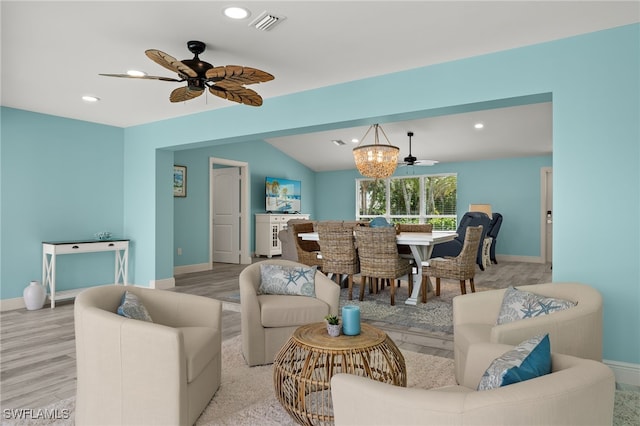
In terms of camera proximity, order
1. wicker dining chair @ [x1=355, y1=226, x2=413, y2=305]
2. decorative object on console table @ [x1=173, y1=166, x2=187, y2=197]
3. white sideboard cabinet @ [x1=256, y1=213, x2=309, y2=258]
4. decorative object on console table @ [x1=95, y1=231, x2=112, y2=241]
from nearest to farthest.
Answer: wicker dining chair @ [x1=355, y1=226, x2=413, y2=305]
decorative object on console table @ [x1=95, y1=231, x2=112, y2=241]
decorative object on console table @ [x1=173, y1=166, x2=187, y2=197]
white sideboard cabinet @ [x1=256, y1=213, x2=309, y2=258]

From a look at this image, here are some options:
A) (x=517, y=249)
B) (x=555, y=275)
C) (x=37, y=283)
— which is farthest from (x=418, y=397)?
(x=517, y=249)

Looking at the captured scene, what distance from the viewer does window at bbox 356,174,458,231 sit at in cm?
937

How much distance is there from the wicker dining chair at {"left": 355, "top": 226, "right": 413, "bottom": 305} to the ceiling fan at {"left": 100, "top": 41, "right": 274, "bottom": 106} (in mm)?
2007

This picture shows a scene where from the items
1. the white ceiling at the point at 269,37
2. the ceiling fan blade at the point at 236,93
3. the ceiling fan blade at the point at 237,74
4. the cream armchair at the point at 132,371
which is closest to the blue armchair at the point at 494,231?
the white ceiling at the point at 269,37

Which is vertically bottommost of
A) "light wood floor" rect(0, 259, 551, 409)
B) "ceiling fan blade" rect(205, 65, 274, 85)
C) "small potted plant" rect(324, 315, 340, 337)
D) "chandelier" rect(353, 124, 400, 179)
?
"light wood floor" rect(0, 259, 551, 409)

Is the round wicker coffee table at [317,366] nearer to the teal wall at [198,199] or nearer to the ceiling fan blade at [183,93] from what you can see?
the ceiling fan blade at [183,93]

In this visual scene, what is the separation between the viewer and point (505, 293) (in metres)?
2.45

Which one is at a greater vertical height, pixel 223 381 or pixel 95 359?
pixel 95 359

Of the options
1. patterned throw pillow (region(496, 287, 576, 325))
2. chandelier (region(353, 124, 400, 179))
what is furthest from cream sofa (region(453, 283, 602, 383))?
chandelier (region(353, 124, 400, 179))

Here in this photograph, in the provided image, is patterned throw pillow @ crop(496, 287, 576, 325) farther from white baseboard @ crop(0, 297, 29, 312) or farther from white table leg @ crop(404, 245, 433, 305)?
white baseboard @ crop(0, 297, 29, 312)

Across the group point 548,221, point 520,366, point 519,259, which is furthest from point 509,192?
point 520,366

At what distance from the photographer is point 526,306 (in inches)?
87.7

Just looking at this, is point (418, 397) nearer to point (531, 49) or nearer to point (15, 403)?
point (15, 403)

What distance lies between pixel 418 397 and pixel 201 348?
1352 millimetres
